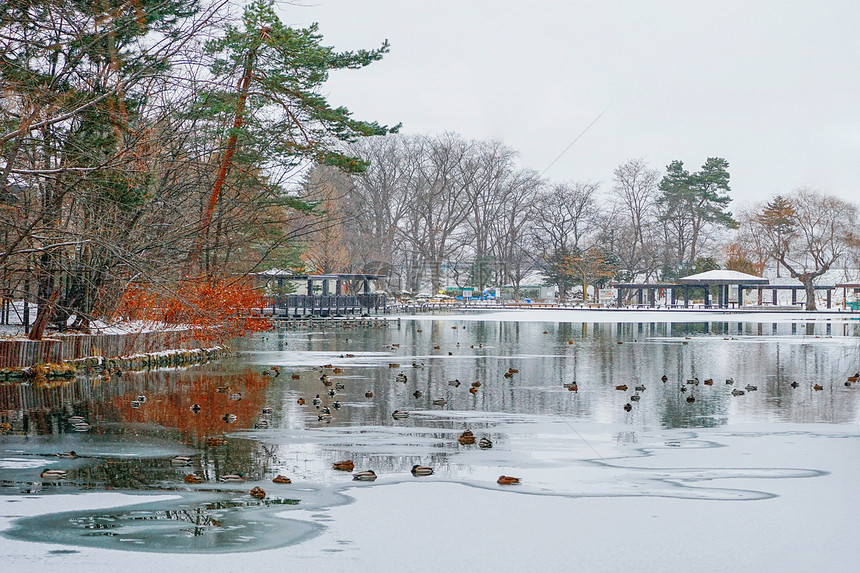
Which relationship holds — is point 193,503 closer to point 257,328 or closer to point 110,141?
point 110,141

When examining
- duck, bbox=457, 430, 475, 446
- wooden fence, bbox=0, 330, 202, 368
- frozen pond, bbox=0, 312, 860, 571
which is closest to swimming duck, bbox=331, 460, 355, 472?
frozen pond, bbox=0, 312, 860, 571

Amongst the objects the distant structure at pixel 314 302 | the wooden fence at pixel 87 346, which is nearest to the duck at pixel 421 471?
the wooden fence at pixel 87 346

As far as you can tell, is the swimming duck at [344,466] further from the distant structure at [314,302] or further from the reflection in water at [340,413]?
the distant structure at [314,302]

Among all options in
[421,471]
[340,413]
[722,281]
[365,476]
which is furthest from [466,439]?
[722,281]

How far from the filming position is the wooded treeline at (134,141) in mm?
11188

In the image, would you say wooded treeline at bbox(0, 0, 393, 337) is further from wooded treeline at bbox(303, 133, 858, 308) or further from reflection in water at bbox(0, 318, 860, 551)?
wooded treeline at bbox(303, 133, 858, 308)

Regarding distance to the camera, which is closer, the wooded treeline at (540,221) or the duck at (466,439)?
the duck at (466,439)

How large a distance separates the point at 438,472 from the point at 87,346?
42.3 ft

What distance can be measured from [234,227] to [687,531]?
732 inches

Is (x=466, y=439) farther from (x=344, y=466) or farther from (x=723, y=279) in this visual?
(x=723, y=279)

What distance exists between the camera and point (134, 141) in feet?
33.2

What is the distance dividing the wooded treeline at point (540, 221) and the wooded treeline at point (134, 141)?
51.5 m

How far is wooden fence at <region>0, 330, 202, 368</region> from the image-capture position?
16972 millimetres

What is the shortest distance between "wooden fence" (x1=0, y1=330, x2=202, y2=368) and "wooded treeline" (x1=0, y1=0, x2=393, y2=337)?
67 cm
